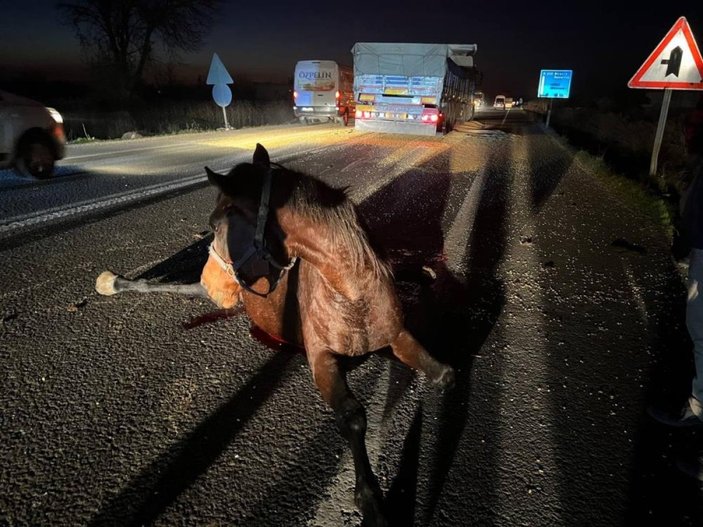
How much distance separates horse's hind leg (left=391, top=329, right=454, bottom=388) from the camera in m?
2.28

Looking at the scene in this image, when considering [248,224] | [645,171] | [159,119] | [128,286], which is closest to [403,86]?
[645,171]

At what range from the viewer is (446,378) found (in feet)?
7.48

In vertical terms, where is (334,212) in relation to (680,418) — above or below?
above

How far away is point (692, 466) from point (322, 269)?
198 cm

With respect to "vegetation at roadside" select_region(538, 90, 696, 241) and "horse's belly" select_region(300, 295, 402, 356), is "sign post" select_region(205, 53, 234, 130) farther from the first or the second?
"horse's belly" select_region(300, 295, 402, 356)

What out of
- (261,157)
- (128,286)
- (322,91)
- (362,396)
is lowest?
(362,396)

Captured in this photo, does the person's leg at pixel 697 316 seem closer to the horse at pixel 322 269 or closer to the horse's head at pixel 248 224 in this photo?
the horse at pixel 322 269

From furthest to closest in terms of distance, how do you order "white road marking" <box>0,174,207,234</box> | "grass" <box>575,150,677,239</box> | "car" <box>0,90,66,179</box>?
"car" <box>0,90,66,179</box>, "grass" <box>575,150,677,239</box>, "white road marking" <box>0,174,207,234</box>

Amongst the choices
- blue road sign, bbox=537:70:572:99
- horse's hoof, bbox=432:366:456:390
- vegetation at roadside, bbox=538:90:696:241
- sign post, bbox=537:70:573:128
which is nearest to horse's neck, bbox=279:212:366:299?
horse's hoof, bbox=432:366:456:390

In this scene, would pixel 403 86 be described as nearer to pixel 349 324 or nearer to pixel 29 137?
pixel 29 137

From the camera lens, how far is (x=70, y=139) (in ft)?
43.9

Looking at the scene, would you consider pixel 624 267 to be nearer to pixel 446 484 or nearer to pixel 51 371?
pixel 446 484

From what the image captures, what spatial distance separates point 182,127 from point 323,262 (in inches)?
809

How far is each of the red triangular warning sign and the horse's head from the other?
697 centimetres
